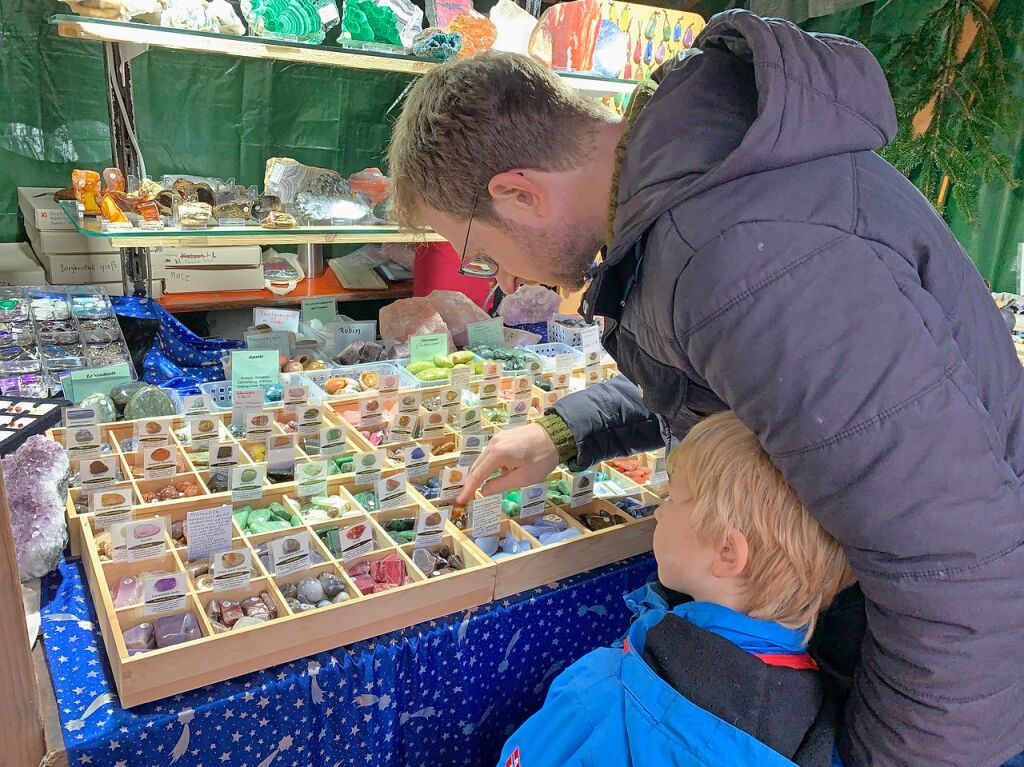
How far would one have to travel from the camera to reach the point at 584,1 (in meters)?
2.81

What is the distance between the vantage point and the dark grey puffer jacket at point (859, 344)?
830 mm

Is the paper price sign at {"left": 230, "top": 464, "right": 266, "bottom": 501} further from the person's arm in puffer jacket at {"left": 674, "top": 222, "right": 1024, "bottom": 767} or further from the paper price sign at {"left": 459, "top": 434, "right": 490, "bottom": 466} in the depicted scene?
the person's arm in puffer jacket at {"left": 674, "top": 222, "right": 1024, "bottom": 767}

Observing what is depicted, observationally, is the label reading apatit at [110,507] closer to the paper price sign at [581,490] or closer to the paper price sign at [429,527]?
the paper price sign at [429,527]

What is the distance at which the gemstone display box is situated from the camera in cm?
124

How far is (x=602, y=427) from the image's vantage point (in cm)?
168

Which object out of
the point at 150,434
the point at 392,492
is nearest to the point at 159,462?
the point at 150,434

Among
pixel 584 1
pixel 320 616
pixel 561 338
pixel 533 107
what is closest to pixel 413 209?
pixel 533 107

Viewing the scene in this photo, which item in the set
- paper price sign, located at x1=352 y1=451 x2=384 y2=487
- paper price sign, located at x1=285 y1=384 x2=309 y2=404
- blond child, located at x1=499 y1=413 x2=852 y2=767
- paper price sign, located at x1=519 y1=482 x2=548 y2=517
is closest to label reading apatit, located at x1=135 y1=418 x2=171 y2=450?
paper price sign, located at x1=285 y1=384 x2=309 y2=404

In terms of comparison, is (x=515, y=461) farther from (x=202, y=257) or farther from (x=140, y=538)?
(x=202, y=257)

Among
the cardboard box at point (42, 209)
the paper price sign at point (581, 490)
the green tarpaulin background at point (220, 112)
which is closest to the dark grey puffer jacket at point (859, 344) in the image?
the paper price sign at point (581, 490)

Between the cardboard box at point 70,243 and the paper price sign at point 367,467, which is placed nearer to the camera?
the paper price sign at point 367,467

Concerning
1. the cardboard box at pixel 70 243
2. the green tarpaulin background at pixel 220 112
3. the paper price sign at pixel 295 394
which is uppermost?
the green tarpaulin background at pixel 220 112

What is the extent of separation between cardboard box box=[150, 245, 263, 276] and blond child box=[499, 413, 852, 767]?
220 centimetres

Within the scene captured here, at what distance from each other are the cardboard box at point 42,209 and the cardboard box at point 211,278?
1.13 ft
